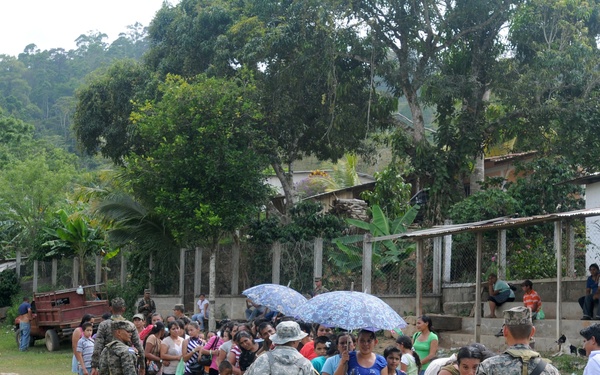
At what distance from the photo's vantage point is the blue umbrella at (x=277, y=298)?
11.4 meters

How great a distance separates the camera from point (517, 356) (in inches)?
211

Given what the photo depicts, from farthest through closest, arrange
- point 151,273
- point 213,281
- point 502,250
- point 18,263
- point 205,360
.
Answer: point 18,263 → point 151,273 → point 213,281 → point 502,250 → point 205,360

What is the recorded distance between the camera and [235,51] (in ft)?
87.2

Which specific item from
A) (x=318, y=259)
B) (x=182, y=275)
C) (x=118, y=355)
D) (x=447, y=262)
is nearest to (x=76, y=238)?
(x=182, y=275)

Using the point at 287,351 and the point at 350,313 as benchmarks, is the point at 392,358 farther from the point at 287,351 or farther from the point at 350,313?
the point at 287,351

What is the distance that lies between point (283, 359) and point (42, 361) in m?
16.1

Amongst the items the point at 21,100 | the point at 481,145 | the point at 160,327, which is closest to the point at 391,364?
the point at 160,327

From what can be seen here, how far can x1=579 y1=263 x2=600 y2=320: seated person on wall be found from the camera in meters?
15.0

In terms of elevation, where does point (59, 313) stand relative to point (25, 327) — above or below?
above

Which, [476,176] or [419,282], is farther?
[476,176]

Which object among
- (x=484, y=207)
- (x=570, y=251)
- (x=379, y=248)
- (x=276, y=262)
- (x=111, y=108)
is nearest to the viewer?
(x=570, y=251)

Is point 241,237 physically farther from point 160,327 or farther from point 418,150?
point 160,327

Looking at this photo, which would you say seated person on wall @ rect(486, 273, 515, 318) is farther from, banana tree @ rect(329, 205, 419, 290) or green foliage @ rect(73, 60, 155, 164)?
green foliage @ rect(73, 60, 155, 164)

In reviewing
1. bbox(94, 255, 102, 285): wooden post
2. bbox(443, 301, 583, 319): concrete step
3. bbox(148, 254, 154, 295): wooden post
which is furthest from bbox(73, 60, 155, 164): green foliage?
bbox(443, 301, 583, 319): concrete step
